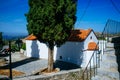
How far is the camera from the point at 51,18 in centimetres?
1437

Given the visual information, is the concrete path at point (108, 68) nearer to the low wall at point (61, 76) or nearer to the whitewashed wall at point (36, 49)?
the low wall at point (61, 76)

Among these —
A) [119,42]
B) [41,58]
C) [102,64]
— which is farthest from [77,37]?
[102,64]

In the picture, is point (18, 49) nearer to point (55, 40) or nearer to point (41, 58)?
point (41, 58)

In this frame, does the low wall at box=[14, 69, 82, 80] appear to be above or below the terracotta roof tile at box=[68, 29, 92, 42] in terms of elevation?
below


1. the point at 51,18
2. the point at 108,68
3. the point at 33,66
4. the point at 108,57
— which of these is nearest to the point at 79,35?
the point at 33,66

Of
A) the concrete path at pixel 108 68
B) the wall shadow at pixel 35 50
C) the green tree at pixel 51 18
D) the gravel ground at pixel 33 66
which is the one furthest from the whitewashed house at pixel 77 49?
the concrete path at pixel 108 68

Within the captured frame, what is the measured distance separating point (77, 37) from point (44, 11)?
1161 centimetres

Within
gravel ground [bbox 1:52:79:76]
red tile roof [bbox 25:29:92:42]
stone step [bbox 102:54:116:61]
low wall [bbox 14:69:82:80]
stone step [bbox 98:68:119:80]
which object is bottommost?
gravel ground [bbox 1:52:79:76]

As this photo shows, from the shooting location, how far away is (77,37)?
25312 millimetres

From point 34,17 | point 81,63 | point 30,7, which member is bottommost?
point 81,63

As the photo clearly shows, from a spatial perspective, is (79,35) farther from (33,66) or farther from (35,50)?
(33,66)

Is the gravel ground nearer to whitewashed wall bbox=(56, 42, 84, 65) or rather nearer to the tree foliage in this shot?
whitewashed wall bbox=(56, 42, 84, 65)

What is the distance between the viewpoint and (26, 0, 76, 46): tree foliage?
568 inches

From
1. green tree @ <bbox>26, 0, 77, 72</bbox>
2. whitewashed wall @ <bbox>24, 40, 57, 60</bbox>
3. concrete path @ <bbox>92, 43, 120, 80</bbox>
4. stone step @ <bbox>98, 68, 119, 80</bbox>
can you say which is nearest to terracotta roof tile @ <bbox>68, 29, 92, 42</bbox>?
whitewashed wall @ <bbox>24, 40, 57, 60</bbox>
